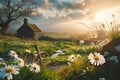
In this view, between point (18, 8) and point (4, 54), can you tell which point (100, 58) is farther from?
point (18, 8)

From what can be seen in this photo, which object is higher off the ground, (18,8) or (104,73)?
(104,73)

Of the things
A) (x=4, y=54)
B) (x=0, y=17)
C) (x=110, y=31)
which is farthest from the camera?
(x=0, y=17)

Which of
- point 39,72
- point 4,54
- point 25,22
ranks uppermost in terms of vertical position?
point 39,72

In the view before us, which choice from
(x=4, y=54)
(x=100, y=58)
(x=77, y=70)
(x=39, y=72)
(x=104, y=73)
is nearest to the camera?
(x=100, y=58)

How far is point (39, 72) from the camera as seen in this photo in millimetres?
8430

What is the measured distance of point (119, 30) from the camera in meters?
12.5

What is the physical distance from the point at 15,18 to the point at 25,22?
3106mm

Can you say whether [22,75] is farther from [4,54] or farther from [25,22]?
[25,22]

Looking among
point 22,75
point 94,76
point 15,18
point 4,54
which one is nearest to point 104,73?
point 94,76

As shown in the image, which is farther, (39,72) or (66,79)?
(66,79)

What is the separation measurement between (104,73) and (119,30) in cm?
344

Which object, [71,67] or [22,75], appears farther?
[71,67]

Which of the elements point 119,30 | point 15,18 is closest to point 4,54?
point 119,30

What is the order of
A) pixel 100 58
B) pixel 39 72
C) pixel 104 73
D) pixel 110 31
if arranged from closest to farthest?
1. pixel 100 58
2. pixel 39 72
3. pixel 104 73
4. pixel 110 31
